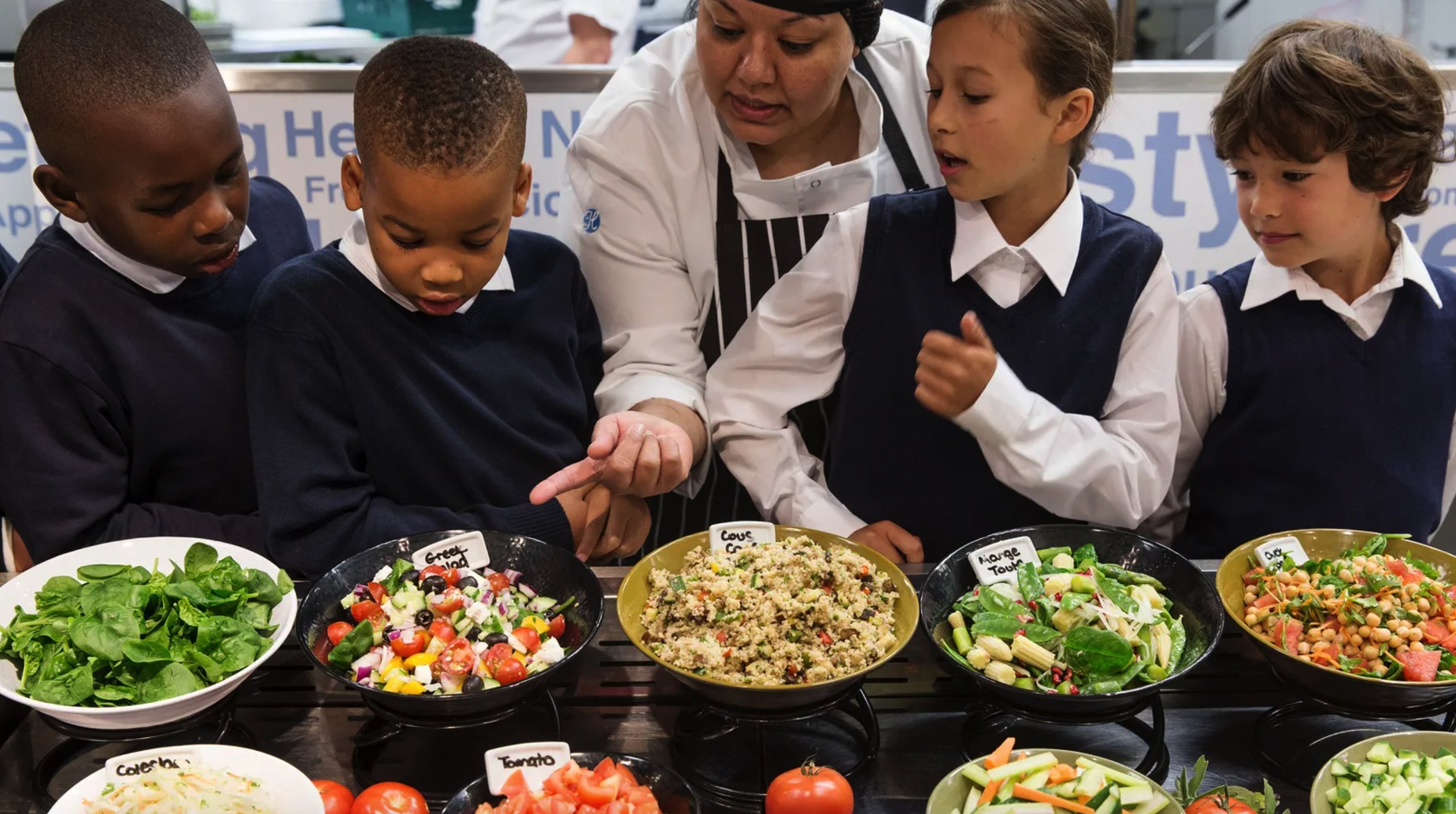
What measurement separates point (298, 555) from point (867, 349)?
1.06m

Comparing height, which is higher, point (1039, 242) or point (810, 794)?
point (1039, 242)

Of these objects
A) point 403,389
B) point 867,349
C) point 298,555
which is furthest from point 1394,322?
point 298,555

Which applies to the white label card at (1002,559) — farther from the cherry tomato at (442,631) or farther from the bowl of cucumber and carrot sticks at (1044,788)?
the cherry tomato at (442,631)

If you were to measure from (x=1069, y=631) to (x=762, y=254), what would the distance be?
3.65ft

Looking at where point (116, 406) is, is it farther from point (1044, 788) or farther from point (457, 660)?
point (1044, 788)

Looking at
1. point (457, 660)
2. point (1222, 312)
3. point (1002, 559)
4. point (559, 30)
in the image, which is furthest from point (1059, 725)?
point (559, 30)

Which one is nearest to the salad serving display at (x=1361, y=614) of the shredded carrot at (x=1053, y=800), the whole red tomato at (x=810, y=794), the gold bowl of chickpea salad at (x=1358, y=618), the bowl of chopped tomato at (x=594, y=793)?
the gold bowl of chickpea salad at (x=1358, y=618)

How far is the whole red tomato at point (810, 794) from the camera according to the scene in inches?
→ 56.0

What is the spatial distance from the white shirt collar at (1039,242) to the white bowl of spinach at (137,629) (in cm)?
127

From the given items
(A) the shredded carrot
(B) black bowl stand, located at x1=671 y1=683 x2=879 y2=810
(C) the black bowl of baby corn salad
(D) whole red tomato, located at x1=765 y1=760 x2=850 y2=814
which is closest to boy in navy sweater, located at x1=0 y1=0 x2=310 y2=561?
(B) black bowl stand, located at x1=671 y1=683 x2=879 y2=810

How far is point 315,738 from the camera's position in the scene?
163 cm

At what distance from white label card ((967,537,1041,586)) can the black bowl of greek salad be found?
582 millimetres

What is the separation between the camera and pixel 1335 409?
2.30 metres

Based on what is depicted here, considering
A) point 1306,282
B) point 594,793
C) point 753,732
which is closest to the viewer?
point 594,793
